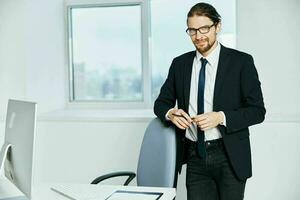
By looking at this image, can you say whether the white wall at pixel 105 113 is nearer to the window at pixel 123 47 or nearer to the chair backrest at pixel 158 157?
the window at pixel 123 47

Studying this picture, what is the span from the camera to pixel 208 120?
1988 millimetres

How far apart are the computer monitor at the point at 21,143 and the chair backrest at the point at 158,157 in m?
0.79

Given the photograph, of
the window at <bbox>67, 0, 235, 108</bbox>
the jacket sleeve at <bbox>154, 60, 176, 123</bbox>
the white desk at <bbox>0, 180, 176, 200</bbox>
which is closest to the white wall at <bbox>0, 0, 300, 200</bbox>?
the window at <bbox>67, 0, 235, 108</bbox>

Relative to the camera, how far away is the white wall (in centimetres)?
289

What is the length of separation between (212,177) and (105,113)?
145 cm

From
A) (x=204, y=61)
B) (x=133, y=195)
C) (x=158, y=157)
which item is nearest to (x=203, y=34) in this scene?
(x=204, y=61)

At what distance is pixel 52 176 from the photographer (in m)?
3.38

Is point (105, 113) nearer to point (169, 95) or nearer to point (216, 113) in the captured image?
point (169, 95)

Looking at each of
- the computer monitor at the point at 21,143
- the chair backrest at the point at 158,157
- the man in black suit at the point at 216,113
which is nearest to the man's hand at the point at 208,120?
the man in black suit at the point at 216,113

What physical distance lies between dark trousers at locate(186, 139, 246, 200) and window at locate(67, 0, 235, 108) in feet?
4.71

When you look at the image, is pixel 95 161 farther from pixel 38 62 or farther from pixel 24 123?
pixel 24 123

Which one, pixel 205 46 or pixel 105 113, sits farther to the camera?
pixel 105 113

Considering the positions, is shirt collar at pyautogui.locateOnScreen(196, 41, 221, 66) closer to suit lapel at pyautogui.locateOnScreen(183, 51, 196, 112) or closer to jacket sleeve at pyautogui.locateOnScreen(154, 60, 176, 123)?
suit lapel at pyautogui.locateOnScreen(183, 51, 196, 112)

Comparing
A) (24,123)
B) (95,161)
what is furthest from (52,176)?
(24,123)
